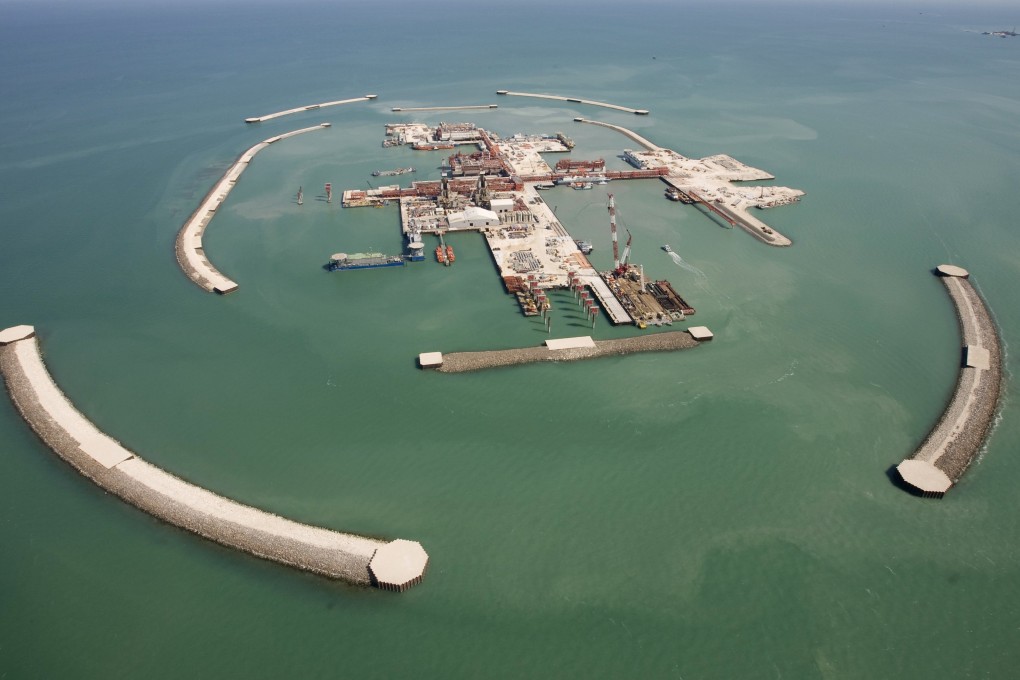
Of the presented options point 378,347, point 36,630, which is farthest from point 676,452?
point 36,630

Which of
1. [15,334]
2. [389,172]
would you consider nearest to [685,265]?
[389,172]

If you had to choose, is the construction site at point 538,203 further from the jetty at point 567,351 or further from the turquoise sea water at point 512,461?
the turquoise sea water at point 512,461

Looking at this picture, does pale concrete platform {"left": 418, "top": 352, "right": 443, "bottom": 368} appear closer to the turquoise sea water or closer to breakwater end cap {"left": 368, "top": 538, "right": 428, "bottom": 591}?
the turquoise sea water

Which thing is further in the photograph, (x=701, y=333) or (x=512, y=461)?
(x=701, y=333)

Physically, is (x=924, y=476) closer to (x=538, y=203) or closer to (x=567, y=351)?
(x=567, y=351)

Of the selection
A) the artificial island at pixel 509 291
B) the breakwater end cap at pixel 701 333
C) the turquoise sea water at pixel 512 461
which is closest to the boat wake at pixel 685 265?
the turquoise sea water at pixel 512 461

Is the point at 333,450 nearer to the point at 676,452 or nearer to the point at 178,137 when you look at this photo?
the point at 676,452

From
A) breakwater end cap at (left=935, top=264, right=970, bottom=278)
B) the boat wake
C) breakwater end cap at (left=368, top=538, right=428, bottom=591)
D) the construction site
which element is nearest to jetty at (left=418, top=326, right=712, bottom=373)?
the construction site
